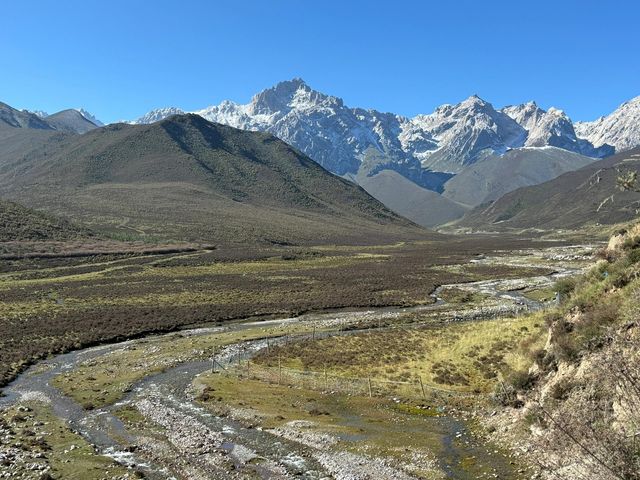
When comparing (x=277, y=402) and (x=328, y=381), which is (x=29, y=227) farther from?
(x=277, y=402)

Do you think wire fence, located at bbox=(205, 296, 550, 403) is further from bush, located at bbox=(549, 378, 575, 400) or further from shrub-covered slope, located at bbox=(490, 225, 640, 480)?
bush, located at bbox=(549, 378, 575, 400)

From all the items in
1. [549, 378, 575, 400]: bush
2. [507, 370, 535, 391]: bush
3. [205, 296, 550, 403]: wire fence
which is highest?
[549, 378, 575, 400]: bush

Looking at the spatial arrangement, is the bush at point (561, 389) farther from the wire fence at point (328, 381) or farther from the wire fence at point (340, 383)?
the wire fence at point (340, 383)

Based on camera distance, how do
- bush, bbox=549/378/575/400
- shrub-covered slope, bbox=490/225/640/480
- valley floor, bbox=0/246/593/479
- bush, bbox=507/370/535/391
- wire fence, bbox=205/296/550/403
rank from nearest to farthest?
shrub-covered slope, bbox=490/225/640/480 → bush, bbox=549/378/575/400 → valley floor, bbox=0/246/593/479 → bush, bbox=507/370/535/391 → wire fence, bbox=205/296/550/403

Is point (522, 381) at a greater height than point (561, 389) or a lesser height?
lesser

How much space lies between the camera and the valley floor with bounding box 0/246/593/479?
25719 millimetres

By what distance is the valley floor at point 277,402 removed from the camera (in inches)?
1013

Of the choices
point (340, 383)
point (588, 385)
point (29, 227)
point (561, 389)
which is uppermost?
point (29, 227)

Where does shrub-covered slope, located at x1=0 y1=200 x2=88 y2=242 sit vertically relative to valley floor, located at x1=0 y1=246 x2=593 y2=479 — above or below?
above

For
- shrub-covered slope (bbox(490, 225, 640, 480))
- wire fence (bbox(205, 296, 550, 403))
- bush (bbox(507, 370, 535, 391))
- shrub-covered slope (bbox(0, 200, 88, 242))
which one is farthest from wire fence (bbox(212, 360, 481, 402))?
shrub-covered slope (bbox(0, 200, 88, 242))

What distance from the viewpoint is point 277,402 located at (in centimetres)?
3728

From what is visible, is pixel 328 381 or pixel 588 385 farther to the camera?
pixel 328 381

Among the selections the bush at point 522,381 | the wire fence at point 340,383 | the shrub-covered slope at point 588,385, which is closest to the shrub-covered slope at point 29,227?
the wire fence at point 340,383

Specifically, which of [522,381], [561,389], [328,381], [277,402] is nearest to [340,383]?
[328,381]
